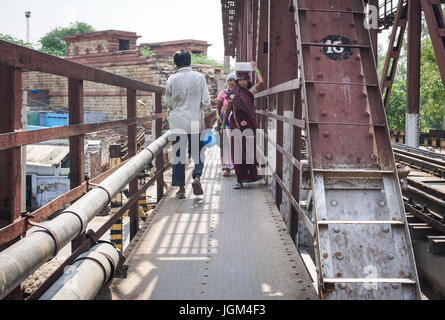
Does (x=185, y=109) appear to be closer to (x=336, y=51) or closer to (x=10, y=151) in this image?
(x=336, y=51)

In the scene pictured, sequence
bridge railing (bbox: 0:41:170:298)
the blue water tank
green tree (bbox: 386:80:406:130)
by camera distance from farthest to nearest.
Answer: the blue water tank → green tree (bbox: 386:80:406:130) → bridge railing (bbox: 0:41:170:298)

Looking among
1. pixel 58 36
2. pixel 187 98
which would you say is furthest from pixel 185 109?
pixel 58 36

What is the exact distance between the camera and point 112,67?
88.7 ft

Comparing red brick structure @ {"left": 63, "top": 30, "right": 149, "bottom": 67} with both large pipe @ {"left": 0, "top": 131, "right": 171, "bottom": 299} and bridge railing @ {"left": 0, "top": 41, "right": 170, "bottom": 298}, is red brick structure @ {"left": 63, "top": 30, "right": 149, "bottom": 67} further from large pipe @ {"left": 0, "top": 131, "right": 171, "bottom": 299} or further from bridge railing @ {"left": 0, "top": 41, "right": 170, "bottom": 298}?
large pipe @ {"left": 0, "top": 131, "right": 171, "bottom": 299}

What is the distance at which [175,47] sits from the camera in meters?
33.8

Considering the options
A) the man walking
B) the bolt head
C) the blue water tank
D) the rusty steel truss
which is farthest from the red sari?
the blue water tank

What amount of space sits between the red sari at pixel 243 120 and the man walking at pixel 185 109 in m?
0.75

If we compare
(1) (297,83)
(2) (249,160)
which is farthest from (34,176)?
(1) (297,83)

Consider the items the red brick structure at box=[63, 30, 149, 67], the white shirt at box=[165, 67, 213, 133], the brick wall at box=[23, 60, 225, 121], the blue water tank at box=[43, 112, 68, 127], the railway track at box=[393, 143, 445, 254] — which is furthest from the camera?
the red brick structure at box=[63, 30, 149, 67]

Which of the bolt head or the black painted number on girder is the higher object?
the black painted number on girder

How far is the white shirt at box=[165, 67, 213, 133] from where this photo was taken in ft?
17.0

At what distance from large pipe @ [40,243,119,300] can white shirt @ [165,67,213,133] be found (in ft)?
9.06

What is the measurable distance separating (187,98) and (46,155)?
581 inches
